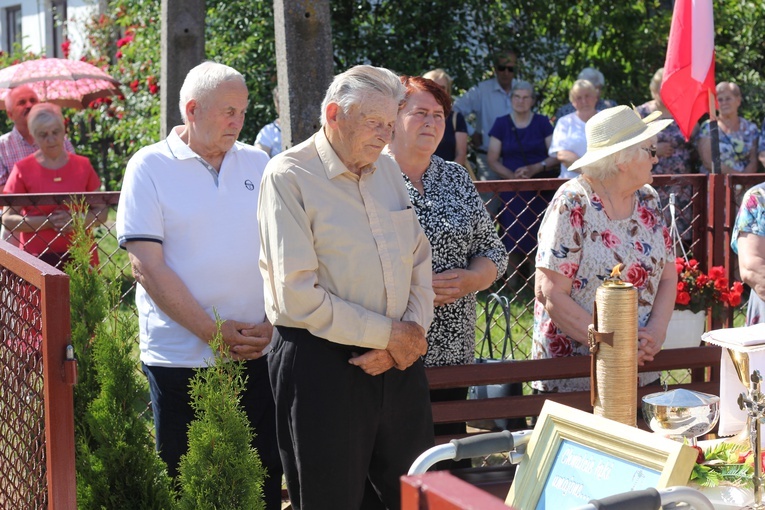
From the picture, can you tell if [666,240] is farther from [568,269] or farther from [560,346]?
[560,346]

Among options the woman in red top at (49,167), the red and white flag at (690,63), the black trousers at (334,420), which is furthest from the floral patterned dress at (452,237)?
the woman in red top at (49,167)

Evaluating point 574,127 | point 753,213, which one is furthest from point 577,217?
point 574,127

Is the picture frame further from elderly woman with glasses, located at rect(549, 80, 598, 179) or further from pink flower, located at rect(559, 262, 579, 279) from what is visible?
elderly woman with glasses, located at rect(549, 80, 598, 179)

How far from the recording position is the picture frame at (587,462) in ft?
8.00

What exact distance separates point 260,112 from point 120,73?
10.5ft

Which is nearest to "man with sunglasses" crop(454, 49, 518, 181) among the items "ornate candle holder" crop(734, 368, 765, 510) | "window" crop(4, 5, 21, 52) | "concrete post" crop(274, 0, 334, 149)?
"concrete post" crop(274, 0, 334, 149)

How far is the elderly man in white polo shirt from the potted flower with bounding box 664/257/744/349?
2.40m

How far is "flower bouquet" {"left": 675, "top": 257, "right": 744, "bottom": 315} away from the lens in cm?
536

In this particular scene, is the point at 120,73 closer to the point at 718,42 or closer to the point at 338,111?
the point at 718,42

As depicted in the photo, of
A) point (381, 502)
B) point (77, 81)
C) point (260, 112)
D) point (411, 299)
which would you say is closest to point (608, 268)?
point (411, 299)

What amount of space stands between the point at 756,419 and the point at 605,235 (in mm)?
1569

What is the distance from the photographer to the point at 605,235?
166 inches

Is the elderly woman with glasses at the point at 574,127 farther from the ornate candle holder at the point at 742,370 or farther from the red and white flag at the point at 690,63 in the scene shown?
the ornate candle holder at the point at 742,370

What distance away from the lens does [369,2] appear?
1064 centimetres
